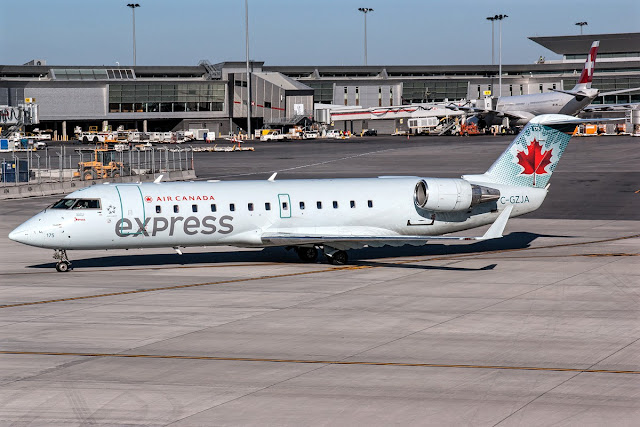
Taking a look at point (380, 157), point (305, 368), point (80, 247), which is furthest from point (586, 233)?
point (380, 157)

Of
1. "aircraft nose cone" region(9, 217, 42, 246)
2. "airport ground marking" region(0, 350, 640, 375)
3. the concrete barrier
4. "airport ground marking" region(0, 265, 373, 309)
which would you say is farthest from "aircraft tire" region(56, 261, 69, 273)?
the concrete barrier

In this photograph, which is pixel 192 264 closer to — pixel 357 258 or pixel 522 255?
pixel 357 258

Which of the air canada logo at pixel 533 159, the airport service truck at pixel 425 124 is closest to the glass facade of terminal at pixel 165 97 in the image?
the airport service truck at pixel 425 124

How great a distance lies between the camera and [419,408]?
Result: 16141mm

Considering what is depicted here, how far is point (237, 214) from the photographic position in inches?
1271

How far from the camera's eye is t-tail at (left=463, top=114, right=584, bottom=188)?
1415 inches

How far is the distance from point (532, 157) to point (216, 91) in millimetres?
139647

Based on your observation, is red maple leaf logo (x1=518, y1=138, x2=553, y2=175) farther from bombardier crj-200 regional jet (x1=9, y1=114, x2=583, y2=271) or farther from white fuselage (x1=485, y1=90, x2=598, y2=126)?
white fuselage (x1=485, y1=90, x2=598, y2=126)

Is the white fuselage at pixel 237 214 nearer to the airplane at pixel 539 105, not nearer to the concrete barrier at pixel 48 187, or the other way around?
the concrete barrier at pixel 48 187

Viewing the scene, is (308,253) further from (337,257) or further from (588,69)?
(588,69)

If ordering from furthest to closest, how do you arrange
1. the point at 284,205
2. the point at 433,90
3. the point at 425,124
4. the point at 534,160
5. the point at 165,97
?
the point at 433,90 < the point at 165,97 < the point at 425,124 < the point at 534,160 < the point at 284,205

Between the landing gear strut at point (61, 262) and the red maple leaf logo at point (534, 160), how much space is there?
57.2 feet

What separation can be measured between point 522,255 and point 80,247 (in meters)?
16.6

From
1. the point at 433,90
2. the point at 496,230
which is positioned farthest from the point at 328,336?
the point at 433,90
